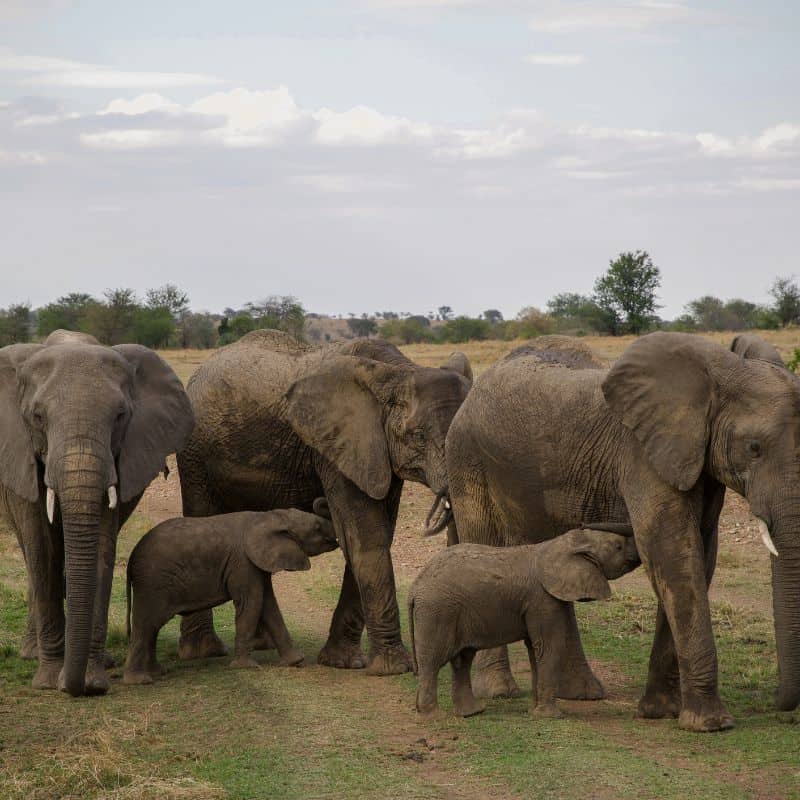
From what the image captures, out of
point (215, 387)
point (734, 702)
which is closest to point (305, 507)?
point (215, 387)

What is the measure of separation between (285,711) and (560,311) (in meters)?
65.0

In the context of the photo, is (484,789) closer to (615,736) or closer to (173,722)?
(615,736)

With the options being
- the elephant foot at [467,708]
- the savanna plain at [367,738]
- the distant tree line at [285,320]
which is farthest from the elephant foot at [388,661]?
the distant tree line at [285,320]

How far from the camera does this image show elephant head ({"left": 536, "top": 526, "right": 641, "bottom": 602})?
8.20m

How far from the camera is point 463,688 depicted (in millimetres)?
8508

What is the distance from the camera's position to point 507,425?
898 cm

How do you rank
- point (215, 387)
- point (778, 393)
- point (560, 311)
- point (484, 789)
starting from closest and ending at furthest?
point (484, 789) → point (778, 393) → point (215, 387) → point (560, 311)

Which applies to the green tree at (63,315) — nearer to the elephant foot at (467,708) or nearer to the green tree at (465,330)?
the green tree at (465,330)

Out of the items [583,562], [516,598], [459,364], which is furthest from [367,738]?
[459,364]

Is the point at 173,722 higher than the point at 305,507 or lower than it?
lower

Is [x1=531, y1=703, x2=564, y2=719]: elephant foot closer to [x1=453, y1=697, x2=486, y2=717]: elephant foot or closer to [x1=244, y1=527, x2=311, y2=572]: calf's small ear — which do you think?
[x1=453, y1=697, x2=486, y2=717]: elephant foot

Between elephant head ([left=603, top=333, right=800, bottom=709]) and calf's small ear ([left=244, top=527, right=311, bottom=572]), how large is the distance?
2.70m

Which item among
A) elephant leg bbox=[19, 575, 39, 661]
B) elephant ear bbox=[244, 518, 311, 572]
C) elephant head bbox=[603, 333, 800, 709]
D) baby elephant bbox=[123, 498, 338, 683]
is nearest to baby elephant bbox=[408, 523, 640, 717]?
elephant head bbox=[603, 333, 800, 709]

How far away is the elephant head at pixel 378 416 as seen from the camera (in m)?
9.71
